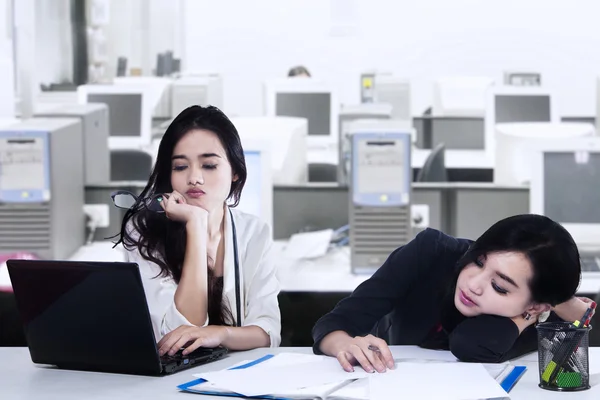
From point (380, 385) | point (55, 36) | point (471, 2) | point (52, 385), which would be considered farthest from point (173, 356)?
point (471, 2)

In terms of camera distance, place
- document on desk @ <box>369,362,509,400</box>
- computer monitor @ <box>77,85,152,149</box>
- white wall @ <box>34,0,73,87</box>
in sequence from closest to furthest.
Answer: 1. document on desk @ <box>369,362,509,400</box>
2. computer monitor @ <box>77,85,152,149</box>
3. white wall @ <box>34,0,73,87</box>

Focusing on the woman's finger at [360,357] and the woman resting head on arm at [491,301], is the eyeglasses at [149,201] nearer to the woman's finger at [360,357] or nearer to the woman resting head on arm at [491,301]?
the woman resting head on arm at [491,301]

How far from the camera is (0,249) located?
3545mm

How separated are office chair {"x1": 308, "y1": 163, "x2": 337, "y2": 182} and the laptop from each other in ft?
12.2

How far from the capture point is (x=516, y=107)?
649 cm

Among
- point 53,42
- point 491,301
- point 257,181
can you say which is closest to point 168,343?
point 491,301

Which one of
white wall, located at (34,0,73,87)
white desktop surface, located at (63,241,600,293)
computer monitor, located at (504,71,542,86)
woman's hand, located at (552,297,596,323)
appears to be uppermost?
white wall, located at (34,0,73,87)

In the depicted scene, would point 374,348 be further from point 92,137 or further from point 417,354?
point 92,137

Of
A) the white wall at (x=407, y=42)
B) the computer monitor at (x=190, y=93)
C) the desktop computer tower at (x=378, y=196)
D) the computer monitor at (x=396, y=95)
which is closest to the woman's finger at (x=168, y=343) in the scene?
the desktop computer tower at (x=378, y=196)

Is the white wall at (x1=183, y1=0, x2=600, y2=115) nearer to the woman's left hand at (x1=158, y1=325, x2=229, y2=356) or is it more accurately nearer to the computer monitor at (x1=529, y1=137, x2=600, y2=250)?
the computer monitor at (x1=529, y1=137, x2=600, y2=250)

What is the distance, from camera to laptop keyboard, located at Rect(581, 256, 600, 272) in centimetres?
342

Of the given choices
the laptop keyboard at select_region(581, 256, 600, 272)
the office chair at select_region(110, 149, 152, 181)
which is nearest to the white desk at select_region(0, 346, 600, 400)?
the laptop keyboard at select_region(581, 256, 600, 272)

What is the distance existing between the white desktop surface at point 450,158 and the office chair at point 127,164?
3.33 ft

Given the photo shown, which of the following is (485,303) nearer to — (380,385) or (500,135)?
(380,385)
